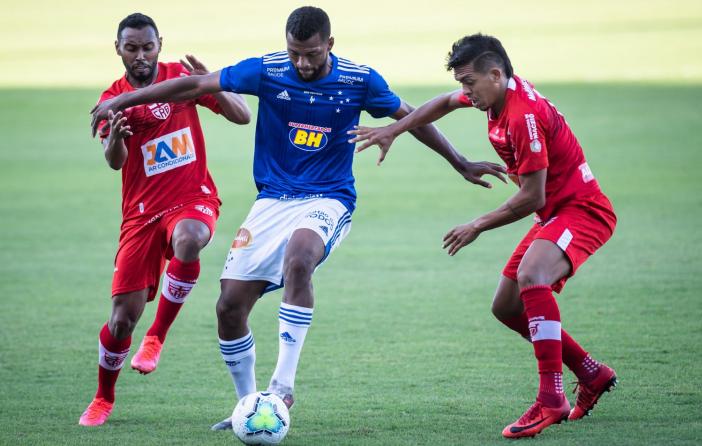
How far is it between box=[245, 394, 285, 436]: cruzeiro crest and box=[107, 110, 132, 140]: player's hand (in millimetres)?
1987

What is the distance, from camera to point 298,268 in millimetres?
6211

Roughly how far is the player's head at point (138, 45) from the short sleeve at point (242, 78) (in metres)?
0.92

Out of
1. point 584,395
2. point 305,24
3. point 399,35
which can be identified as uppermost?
point 305,24

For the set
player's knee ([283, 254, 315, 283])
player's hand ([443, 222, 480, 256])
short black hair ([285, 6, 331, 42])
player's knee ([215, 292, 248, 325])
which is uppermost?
short black hair ([285, 6, 331, 42])

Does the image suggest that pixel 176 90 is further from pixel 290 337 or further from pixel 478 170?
pixel 478 170

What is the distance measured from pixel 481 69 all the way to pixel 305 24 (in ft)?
3.46

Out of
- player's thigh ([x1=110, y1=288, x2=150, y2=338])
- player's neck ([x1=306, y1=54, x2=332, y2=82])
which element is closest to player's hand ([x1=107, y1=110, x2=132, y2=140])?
player's thigh ([x1=110, y1=288, x2=150, y2=338])

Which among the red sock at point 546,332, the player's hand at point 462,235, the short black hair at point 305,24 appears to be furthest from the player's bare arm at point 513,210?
the short black hair at point 305,24

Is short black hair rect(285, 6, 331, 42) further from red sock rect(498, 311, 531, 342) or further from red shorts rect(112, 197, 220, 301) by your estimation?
red sock rect(498, 311, 531, 342)

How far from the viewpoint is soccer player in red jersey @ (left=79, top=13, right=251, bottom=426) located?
721cm

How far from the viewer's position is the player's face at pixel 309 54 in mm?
6441

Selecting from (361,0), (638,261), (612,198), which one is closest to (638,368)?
(638,261)

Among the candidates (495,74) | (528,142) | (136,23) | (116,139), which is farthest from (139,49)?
(528,142)

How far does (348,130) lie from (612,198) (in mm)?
10284
